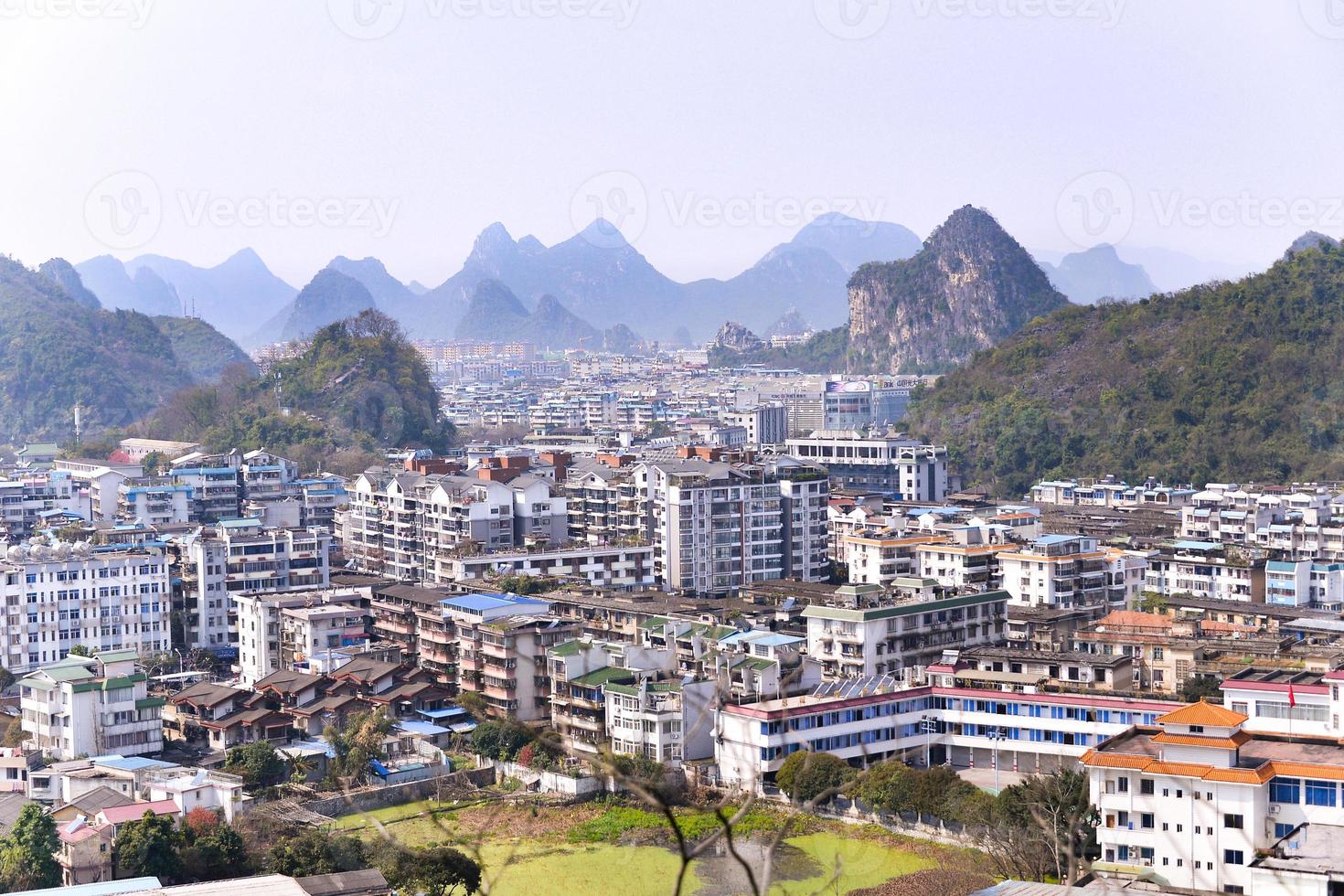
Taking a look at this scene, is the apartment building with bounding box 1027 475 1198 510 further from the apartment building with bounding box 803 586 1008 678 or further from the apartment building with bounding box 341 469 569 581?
the apartment building with bounding box 803 586 1008 678

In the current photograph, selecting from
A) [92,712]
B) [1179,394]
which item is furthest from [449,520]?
[1179,394]

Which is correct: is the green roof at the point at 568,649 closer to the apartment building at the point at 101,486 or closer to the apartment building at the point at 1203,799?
the apartment building at the point at 1203,799

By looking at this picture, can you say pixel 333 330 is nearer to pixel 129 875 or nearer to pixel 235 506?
pixel 235 506

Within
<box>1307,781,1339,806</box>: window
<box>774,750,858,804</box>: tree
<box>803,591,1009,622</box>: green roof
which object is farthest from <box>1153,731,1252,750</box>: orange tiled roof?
<box>803,591,1009,622</box>: green roof

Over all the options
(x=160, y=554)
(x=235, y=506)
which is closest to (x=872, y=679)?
(x=160, y=554)

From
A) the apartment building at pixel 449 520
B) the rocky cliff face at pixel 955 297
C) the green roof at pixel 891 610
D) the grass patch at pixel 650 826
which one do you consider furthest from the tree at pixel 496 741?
the rocky cliff face at pixel 955 297

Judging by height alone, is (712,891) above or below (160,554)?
below

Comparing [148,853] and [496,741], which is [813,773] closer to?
[496,741]
